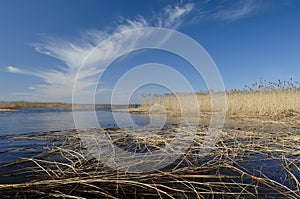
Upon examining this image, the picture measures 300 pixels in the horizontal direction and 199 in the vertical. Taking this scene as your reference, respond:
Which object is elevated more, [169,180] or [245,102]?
[245,102]

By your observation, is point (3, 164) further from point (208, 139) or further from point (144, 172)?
point (208, 139)

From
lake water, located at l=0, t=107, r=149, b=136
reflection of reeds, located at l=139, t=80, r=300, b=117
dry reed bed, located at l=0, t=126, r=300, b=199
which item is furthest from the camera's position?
reflection of reeds, located at l=139, t=80, r=300, b=117

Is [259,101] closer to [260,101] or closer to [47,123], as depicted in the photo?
[260,101]

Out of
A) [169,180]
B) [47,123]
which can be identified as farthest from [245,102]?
[169,180]

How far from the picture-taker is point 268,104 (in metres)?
13.5

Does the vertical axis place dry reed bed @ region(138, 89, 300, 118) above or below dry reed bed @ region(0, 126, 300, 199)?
above

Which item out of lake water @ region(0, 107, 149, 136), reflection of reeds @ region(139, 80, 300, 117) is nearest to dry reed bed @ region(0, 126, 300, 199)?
lake water @ region(0, 107, 149, 136)

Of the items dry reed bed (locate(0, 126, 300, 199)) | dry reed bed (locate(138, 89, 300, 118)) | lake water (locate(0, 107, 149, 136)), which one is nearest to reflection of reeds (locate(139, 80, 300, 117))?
dry reed bed (locate(138, 89, 300, 118))

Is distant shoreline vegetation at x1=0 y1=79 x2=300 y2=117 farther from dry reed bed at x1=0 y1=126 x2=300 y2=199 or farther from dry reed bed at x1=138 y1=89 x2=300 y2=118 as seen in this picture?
dry reed bed at x1=0 y1=126 x2=300 y2=199

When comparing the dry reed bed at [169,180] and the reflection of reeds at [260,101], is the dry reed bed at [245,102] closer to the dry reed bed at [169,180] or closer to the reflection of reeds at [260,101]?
the reflection of reeds at [260,101]

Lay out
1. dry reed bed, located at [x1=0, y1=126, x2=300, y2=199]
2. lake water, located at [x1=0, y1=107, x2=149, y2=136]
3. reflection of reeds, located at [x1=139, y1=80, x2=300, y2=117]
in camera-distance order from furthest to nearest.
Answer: reflection of reeds, located at [x1=139, y1=80, x2=300, y2=117], lake water, located at [x1=0, y1=107, x2=149, y2=136], dry reed bed, located at [x1=0, y1=126, x2=300, y2=199]

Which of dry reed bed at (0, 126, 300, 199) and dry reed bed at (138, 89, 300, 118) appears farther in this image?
dry reed bed at (138, 89, 300, 118)

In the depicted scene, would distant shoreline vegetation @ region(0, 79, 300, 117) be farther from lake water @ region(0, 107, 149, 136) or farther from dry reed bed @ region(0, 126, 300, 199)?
dry reed bed @ region(0, 126, 300, 199)

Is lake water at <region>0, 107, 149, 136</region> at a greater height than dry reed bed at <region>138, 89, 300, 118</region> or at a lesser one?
lesser
